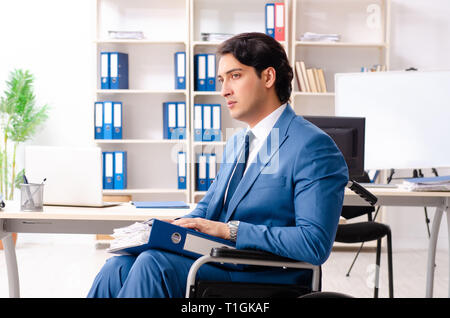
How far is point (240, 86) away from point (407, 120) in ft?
Answer: 6.64

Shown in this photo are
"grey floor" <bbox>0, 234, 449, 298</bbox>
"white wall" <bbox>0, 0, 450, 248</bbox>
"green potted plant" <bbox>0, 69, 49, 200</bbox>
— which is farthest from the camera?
"white wall" <bbox>0, 0, 450, 248</bbox>

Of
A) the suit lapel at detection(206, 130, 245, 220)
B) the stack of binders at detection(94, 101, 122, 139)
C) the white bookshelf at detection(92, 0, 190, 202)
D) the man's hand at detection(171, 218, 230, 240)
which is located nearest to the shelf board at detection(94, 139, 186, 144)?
the stack of binders at detection(94, 101, 122, 139)

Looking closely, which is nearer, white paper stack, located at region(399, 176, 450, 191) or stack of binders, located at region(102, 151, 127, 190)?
white paper stack, located at region(399, 176, 450, 191)

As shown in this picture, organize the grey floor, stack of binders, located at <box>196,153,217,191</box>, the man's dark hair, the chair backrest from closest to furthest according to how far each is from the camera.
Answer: the man's dark hair, the chair backrest, the grey floor, stack of binders, located at <box>196,153,217,191</box>

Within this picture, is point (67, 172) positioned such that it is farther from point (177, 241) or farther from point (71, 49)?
point (71, 49)

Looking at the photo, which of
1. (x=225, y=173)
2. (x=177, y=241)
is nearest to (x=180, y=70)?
(x=225, y=173)

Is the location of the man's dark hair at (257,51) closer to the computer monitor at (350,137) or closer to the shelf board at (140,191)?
the computer monitor at (350,137)

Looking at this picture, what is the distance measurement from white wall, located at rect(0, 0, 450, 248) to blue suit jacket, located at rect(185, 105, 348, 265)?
145 inches

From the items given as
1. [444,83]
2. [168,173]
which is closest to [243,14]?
[168,173]

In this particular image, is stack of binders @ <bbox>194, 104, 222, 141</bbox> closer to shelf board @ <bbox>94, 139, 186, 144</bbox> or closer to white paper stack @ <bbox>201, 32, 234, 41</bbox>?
shelf board @ <bbox>94, 139, 186, 144</bbox>

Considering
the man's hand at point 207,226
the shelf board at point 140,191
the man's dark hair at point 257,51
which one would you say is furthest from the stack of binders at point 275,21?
the man's hand at point 207,226

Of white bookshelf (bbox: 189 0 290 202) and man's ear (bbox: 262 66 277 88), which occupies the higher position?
white bookshelf (bbox: 189 0 290 202)

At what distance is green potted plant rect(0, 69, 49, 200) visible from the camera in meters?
4.78

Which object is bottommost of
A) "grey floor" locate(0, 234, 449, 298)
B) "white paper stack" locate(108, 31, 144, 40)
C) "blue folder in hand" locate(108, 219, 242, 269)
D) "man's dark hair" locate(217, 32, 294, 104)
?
"grey floor" locate(0, 234, 449, 298)
